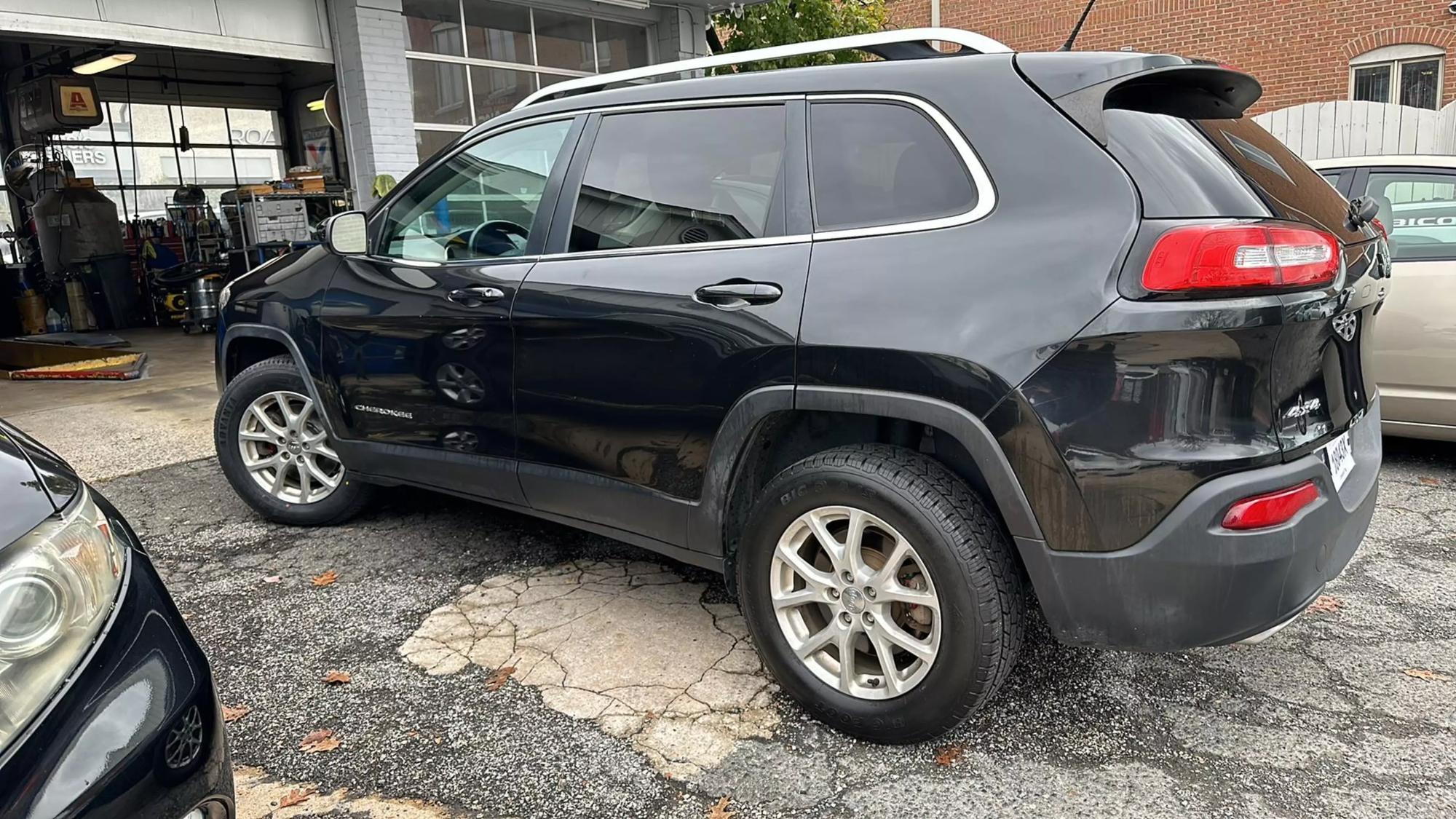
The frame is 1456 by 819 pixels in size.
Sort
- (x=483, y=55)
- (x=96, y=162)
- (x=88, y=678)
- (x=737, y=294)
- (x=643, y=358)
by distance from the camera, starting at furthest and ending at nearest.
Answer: (x=96, y=162), (x=483, y=55), (x=643, y=358), (x=737, y=294), (x=88, y=678)

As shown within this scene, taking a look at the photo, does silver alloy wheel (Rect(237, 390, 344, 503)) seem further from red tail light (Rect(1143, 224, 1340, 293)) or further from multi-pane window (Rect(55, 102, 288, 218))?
multi-pane window (Rect(55, 102, 288, 218))

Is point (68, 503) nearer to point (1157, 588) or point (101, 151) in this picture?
point (1157, 588)

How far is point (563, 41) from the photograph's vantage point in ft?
37.0

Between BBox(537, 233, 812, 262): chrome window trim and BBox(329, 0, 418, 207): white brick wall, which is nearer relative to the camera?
BBox(537, 233, 812, 262): chrome window trim

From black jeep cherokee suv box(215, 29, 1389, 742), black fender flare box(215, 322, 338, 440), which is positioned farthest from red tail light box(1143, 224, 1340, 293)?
black fender flare box(215, 322, 338, 440)

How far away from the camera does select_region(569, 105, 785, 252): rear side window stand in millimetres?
2785

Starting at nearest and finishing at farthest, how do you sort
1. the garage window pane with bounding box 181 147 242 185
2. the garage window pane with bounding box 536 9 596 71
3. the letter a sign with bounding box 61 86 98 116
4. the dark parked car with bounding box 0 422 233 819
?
the dark parked car with bounding box 0 422 233 819
the garage window pane with bounding box 536 9 596 71
the letter a sign with bounding box 61 86 98 116
the garage window pane with bounding box 181 147 242 185

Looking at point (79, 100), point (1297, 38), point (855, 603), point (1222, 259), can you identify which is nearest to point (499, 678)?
point (855, 603)

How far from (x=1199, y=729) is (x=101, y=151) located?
17.2 meters

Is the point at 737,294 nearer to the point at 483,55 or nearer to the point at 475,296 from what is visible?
the point at 475,296

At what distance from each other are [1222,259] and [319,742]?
8.51 ft

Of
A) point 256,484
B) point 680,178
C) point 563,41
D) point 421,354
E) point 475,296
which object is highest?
point 563,41

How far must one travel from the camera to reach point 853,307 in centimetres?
247

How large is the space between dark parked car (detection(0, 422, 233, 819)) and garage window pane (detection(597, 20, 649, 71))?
423 inches
